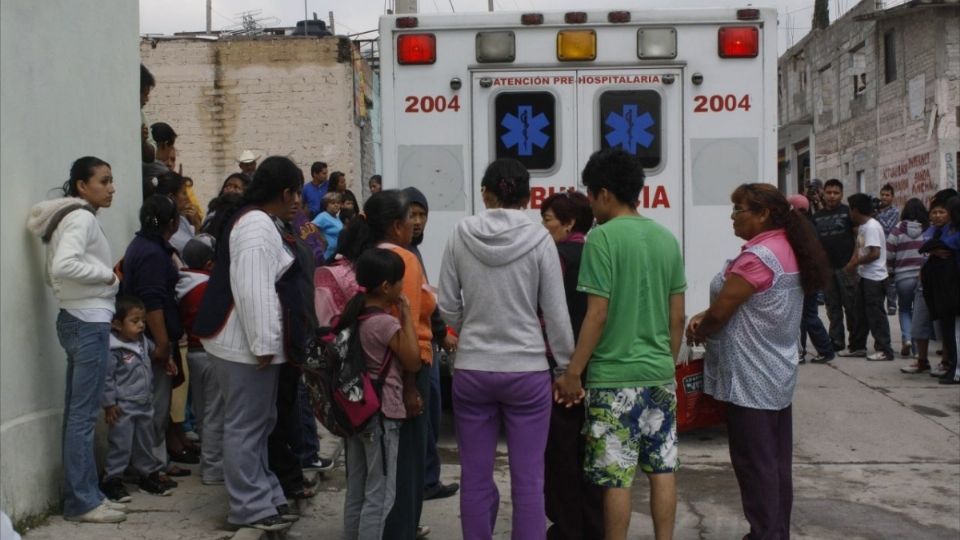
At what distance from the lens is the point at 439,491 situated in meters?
6.88

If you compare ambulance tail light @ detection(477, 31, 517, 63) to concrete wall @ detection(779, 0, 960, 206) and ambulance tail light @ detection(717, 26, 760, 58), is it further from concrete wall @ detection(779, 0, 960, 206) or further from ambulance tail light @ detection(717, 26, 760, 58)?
concrete wall @ detection(779, 0, 960, 206)

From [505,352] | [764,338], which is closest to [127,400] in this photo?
[505,352]

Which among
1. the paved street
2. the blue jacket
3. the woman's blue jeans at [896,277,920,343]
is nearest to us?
the paved street

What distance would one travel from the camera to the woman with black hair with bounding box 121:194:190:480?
250 inches

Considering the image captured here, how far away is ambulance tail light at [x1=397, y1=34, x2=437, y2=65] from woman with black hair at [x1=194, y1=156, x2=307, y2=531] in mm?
2498

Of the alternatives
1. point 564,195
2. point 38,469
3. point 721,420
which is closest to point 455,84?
point 564,195

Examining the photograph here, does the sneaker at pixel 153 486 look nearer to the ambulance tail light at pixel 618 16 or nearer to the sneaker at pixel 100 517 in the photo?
the sneaker at pixel 100 517

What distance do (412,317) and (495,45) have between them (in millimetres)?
3415

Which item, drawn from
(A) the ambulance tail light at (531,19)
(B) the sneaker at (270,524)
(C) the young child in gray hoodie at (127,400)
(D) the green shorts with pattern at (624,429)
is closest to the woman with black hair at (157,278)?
(C) the young child in gray hoodie at (127,400)

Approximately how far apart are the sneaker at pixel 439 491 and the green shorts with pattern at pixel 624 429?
1.98 metres

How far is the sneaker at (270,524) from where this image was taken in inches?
220

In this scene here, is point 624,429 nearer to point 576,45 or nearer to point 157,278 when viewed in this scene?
point 157,278

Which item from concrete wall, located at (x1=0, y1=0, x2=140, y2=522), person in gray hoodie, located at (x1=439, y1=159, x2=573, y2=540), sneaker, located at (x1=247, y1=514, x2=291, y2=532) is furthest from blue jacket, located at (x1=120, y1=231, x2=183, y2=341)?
person in gray hoodie, located at (x1=439, y1=159, x2=573, y2=540)

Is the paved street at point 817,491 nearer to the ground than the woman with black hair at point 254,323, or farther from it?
nearer to the ground
